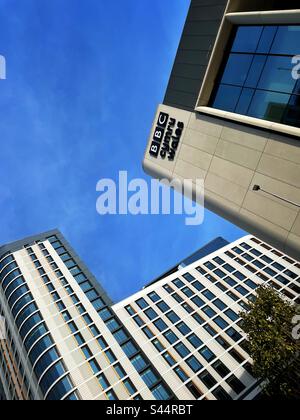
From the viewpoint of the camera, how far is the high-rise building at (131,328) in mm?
41000

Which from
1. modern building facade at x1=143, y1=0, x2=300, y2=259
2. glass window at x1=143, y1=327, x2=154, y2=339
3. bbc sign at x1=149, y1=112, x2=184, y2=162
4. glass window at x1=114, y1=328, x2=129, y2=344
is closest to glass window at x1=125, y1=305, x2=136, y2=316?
glass window at x1=114, y1=328, x2=129, y2=344

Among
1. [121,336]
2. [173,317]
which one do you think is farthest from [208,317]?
[121,336]

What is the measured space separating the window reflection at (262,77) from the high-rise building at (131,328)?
2973 centimetres

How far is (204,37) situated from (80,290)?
49.7 meters

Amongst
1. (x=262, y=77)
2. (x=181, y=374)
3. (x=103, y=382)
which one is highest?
(x=262, y=77)

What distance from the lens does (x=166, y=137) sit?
18828 millimetres

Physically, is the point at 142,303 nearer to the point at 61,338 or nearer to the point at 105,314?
the point at 105,314

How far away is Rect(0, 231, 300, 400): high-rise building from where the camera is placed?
135 feet

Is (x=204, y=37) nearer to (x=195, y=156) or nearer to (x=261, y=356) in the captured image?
(x=195, y=156)

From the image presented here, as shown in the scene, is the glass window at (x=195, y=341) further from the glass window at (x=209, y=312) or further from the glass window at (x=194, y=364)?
the glass window at (x=209, y=312)

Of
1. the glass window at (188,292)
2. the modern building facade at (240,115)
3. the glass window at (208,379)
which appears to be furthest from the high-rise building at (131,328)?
the modern building facade at (240,115)

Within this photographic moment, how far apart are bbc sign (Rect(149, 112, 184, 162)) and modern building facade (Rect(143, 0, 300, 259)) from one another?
6 centimetres

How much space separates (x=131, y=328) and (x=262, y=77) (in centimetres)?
4480
